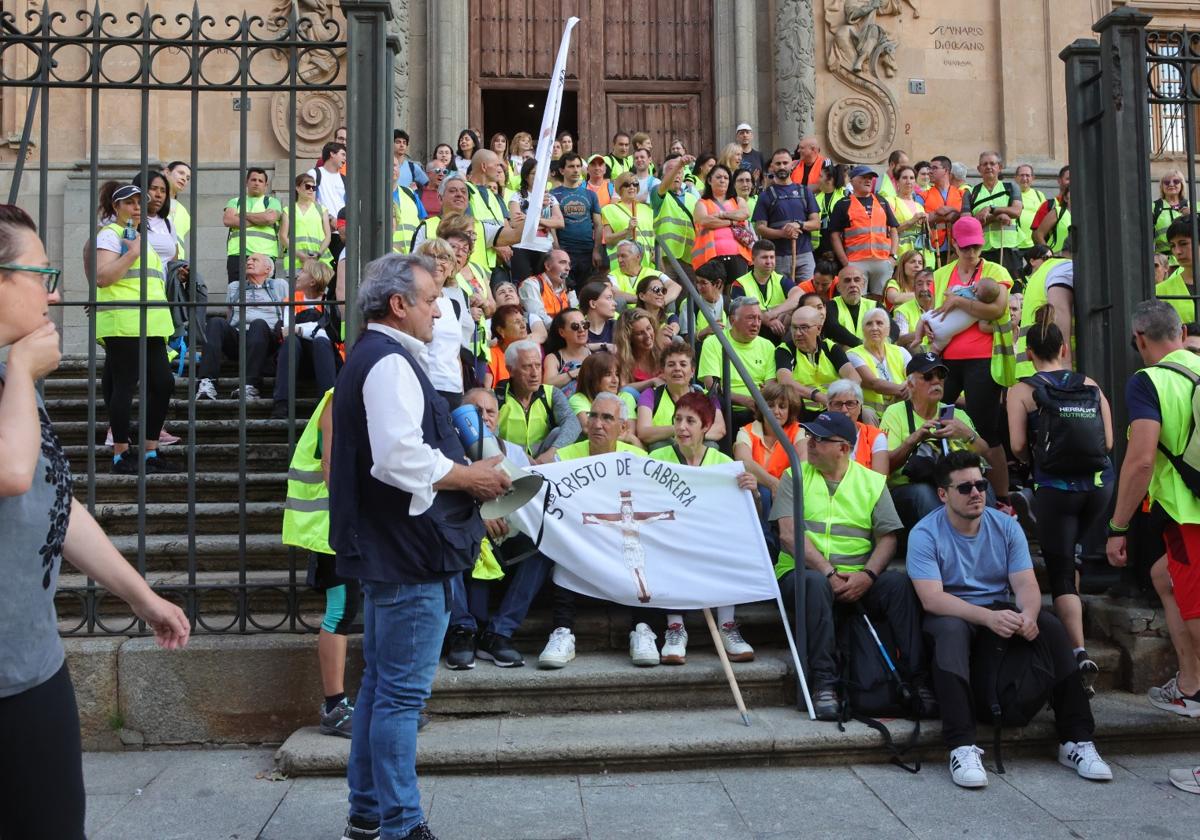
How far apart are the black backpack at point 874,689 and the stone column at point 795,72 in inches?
419

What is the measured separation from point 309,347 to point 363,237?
8.60ft

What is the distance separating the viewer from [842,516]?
622cm

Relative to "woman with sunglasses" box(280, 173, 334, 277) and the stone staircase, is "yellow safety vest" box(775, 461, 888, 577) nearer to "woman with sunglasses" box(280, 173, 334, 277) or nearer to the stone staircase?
the stone staircase

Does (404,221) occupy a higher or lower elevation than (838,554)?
higher

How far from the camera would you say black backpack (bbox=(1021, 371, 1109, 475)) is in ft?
19.6

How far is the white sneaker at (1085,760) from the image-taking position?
5.11 metres

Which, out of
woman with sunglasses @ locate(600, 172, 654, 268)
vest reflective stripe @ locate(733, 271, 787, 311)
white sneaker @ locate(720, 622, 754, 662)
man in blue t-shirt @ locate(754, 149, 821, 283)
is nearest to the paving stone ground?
white sneaker @ locate(720, 622, 754, 662)

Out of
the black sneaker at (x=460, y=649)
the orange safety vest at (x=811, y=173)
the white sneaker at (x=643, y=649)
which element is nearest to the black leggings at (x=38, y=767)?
the black sneaker at (x=460, y=649)

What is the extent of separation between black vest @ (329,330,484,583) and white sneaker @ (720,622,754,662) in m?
2.35

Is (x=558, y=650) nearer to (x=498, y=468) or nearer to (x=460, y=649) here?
(x=460, y=649)

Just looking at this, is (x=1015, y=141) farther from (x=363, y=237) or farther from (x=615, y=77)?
(x=363, y=237)

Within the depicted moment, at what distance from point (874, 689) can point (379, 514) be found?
279cm

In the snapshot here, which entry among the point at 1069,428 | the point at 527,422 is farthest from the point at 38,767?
the point at 1069,428

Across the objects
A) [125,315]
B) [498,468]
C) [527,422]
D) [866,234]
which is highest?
[866,234]
